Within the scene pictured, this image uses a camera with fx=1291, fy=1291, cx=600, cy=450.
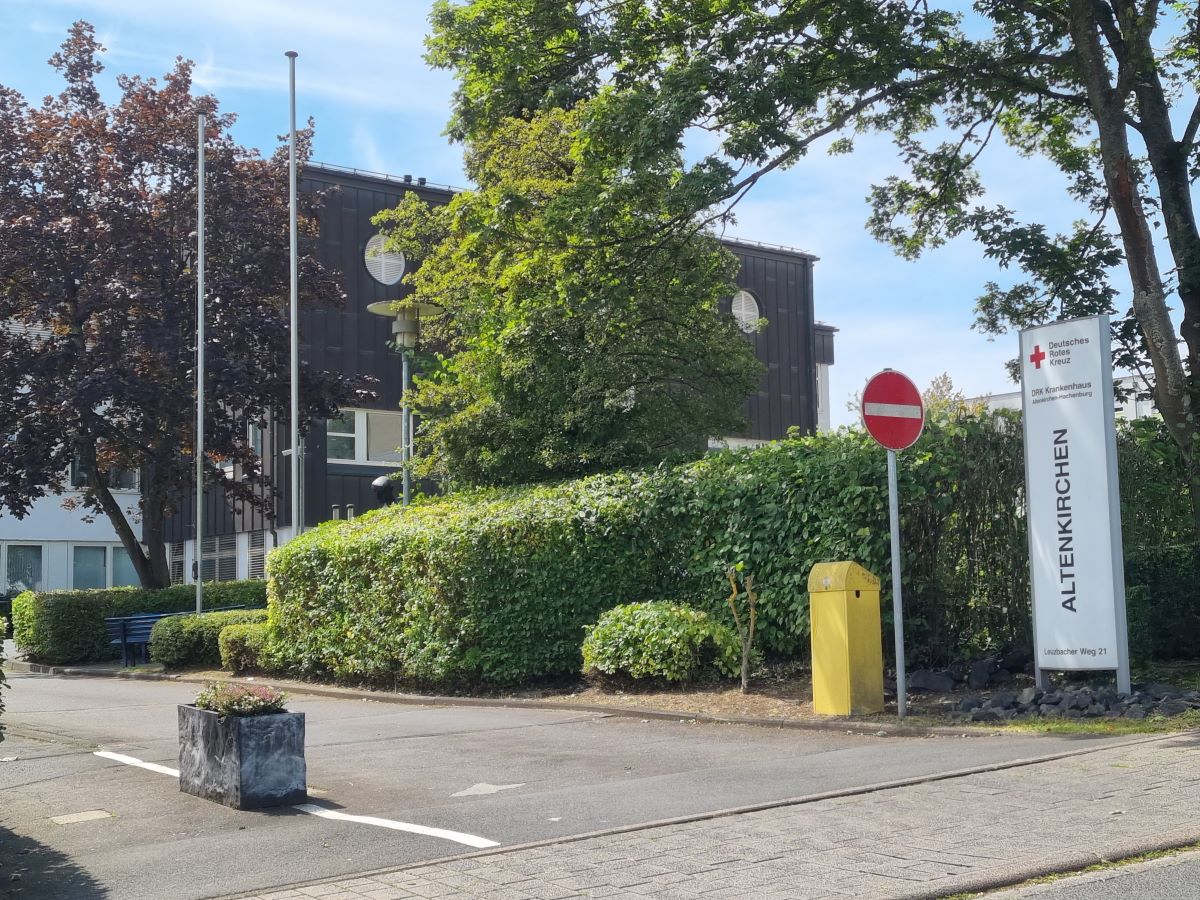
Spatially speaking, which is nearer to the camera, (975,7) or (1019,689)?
(1019,689)

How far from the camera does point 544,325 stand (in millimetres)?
18219

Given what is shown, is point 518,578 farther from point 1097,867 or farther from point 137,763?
point 1097,867

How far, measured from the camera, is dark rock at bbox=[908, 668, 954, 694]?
40.4 ft

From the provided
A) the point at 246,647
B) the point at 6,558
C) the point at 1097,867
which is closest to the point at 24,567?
the point at 6,558

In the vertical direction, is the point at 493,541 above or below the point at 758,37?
below

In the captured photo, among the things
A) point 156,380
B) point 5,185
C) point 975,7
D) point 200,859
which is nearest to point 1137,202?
point 975,7

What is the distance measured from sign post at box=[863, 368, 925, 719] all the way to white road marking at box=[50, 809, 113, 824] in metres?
6.43

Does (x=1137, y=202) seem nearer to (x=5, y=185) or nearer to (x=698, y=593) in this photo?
(x=698, y=593)

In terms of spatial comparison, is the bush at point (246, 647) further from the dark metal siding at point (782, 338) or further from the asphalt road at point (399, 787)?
the dark metal siding at point (782, 338)

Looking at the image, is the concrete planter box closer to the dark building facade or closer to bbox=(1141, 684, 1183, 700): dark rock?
bbox=(1141, 684, 1183, 700): dark rock

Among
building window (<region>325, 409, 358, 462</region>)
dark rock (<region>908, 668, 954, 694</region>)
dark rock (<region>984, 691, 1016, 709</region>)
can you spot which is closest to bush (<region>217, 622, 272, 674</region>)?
dark rock (<region>908, 668, 954, 694</region>)

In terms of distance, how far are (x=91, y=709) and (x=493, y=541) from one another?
5455 millimetres

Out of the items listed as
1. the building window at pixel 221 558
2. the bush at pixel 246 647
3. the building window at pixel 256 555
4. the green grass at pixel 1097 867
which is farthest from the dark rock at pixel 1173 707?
the building window at pixel 221 558

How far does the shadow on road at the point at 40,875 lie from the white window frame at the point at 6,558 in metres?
41.6
